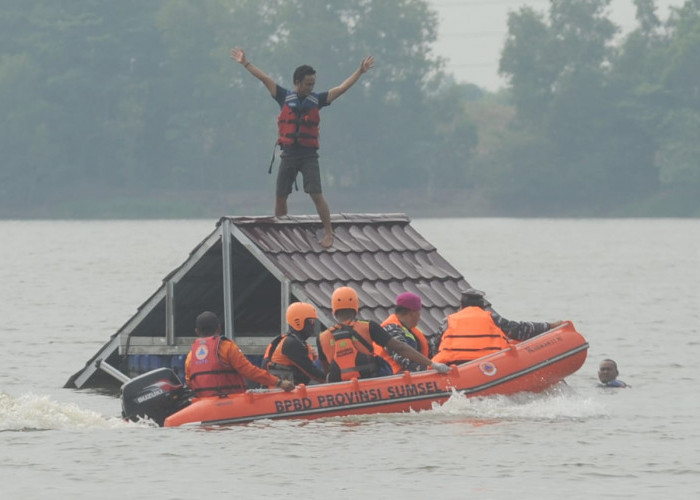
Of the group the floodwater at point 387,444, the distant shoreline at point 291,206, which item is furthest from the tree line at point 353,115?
the floodwater at point 387,444

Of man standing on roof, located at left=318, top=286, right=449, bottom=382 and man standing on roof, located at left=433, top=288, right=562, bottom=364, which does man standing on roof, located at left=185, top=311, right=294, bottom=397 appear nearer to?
man standing on roof, located at left=318, top=286, right=449, bottom=382

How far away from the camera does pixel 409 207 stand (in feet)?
Result: 370

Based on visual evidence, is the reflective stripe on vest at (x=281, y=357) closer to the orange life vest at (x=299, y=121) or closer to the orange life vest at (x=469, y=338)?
the orange life vest at (x=469, y=338)

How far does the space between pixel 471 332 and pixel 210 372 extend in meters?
2.76

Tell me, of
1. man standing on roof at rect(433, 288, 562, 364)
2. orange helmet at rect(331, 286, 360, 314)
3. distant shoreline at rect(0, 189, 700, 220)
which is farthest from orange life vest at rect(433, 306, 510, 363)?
distant shoreline at rect(0, 189, 700, 220)

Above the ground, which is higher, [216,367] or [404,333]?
[404,333]

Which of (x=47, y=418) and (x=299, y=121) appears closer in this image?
(x=47, y=418)

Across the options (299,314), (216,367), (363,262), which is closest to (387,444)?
(299,314)

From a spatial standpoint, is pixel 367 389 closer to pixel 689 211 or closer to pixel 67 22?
pixel 689 211

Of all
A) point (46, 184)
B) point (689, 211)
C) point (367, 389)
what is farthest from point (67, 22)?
point (367, 389)

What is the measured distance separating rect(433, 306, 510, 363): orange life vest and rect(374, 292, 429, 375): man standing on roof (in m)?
0.23

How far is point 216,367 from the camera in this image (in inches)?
661

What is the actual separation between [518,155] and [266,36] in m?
23.0

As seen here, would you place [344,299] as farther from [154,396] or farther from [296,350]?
[154,396]
